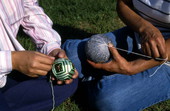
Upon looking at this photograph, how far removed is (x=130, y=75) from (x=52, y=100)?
515 millimetres

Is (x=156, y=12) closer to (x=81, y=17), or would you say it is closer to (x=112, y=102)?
(x=112, y=102)

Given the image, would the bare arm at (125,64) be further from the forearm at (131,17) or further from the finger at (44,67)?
the finger at (44,67)

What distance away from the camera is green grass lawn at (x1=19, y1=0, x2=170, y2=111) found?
9.86 feet

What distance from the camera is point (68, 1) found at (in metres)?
3.37

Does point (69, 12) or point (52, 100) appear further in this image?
point (69, 12)

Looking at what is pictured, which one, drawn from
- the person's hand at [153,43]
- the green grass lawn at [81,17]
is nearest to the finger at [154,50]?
the person's hand at [153,43]

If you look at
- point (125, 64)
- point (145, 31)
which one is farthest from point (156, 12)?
point (125, 64)


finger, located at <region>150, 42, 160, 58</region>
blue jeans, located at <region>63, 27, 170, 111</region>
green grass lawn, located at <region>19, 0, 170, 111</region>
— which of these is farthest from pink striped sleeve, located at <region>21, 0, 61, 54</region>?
green grass lawn, located at <region>19, 0, 170, 111</region>

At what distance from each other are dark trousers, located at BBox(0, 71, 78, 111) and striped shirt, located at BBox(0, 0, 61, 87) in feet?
0.26

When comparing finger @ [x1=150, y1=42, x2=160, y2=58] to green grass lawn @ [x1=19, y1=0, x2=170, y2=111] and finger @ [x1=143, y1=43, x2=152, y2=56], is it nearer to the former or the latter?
finger @ [x1=143, y1=43, x2=152, y2=56]

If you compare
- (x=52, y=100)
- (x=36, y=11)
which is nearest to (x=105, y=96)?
(x=52, y=100)

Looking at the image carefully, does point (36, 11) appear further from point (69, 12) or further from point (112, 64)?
point (69, 12)

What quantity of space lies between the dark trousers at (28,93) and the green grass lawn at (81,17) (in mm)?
981

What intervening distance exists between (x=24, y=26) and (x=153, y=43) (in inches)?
30.4
